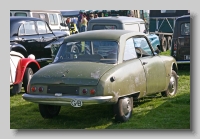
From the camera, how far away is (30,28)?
10875 mm

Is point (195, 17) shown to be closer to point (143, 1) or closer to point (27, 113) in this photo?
point (143, 1)

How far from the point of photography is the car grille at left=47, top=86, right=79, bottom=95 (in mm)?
5852

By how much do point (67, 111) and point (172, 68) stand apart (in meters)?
2.22

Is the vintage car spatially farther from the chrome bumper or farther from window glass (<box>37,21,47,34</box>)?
window glass (<box>37,21,47,34</box>)

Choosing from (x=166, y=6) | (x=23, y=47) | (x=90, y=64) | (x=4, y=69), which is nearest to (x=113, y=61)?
(x=90, y=64)

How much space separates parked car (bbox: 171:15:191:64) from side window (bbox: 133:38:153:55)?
3417 millimetres

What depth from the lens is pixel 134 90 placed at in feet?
20.9

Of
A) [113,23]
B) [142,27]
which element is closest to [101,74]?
[113,23]

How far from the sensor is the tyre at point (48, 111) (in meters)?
6.64

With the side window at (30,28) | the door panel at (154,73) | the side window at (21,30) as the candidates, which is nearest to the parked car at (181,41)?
the door panel at (154,73)

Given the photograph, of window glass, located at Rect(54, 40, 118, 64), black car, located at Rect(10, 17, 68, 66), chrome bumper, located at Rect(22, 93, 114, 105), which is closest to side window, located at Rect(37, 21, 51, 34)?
black car, located at Rect(10, 17, 68, 66)

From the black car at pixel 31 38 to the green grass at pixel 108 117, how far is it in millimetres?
2485

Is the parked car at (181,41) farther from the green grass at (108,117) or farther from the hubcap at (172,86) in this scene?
the green grass at (108,117)

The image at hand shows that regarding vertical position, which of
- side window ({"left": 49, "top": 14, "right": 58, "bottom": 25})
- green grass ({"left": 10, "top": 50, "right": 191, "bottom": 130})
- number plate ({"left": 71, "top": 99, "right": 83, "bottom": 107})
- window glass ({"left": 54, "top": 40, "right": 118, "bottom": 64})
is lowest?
green grass ({"left": 10, "top": 50, "right": 191, "bottom": 130})
